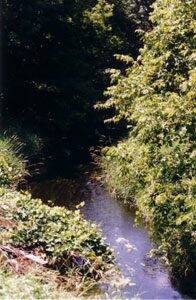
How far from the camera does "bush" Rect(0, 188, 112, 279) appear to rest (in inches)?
414

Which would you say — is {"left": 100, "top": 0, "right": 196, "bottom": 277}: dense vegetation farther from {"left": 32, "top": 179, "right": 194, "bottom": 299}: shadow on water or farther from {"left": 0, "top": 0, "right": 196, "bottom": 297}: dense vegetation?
{"left": 32, "top": 179, "right": 194, "bottom": 299}: shadow on water

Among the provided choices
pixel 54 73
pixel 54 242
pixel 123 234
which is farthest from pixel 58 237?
pixel 54 73

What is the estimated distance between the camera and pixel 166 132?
11242 millimetres

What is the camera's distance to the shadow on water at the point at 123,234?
1114cm

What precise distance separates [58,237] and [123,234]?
3.31m

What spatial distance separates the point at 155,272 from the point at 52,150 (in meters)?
11.9

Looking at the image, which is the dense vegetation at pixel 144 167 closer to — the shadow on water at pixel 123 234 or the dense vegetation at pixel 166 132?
the dense vegetation at pixel 166 132

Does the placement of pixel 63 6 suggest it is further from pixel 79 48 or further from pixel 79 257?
pixel 79 257

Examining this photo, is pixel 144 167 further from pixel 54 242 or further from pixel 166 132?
pixel 54 242

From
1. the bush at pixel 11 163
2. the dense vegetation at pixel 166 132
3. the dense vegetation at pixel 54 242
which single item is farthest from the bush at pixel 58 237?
the bush at pixel 11 163

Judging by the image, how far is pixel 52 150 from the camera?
22.9 meters

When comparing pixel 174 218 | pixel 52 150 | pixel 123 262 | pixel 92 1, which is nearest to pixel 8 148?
pixel 52 150

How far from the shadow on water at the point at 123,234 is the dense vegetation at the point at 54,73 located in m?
4.02

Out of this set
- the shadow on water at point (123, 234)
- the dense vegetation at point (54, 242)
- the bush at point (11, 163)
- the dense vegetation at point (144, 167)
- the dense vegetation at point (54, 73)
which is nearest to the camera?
the dense vegetation at point (54, 242)
